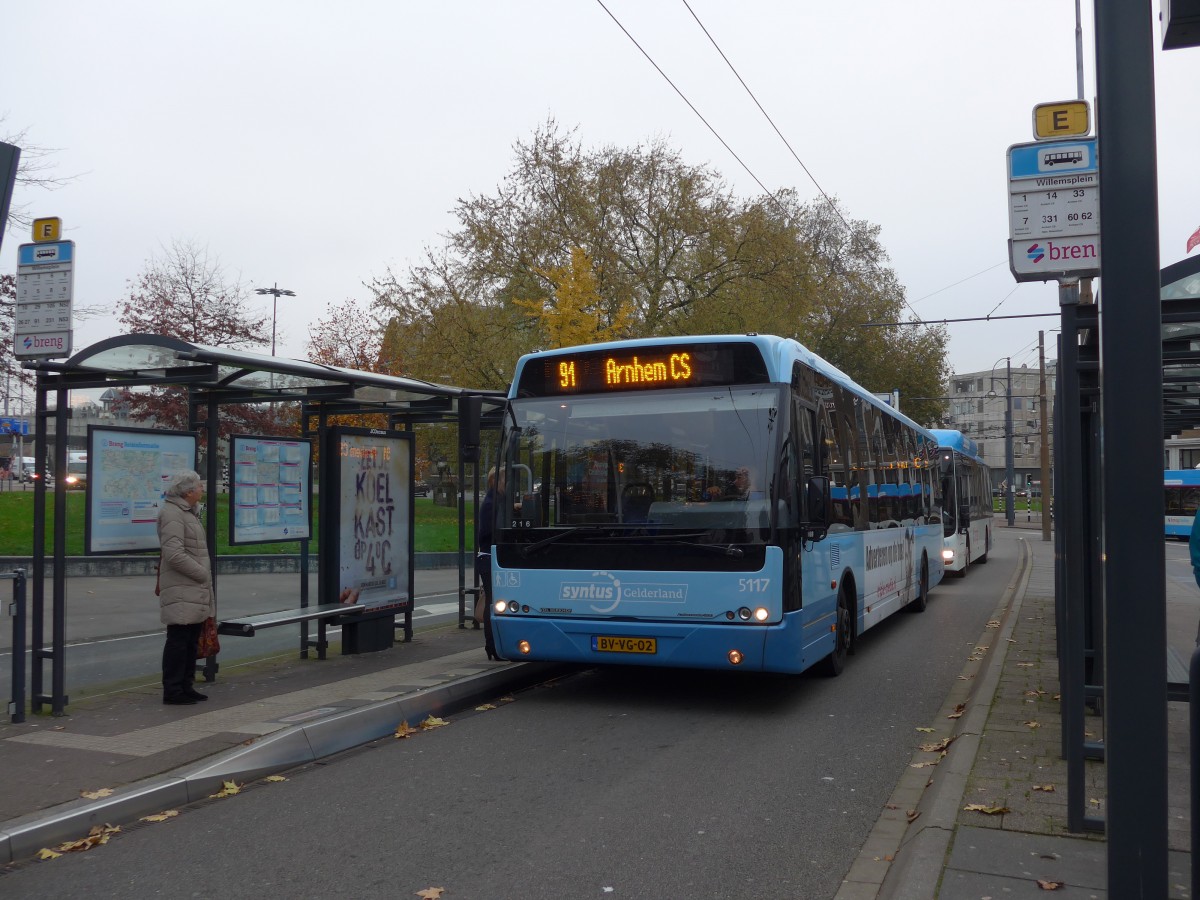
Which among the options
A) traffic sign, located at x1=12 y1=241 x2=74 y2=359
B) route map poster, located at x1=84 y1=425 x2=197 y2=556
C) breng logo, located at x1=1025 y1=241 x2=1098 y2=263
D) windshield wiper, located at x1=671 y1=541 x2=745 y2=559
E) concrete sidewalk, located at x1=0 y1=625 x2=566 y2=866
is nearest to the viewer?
breng logo, located at x1=1025 y1=241 x2=1098 y2=263

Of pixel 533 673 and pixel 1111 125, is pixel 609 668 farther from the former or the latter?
pixel 1111 125

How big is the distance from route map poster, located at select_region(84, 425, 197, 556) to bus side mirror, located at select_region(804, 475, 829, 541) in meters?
5.25

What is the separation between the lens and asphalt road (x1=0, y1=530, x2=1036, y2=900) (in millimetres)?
4883

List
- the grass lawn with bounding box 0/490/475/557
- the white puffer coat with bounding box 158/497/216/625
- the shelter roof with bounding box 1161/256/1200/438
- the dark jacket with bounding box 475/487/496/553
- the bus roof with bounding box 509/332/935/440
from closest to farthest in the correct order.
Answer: the shelter roof with bounding box 1161/256/1200/438 < the white puffer coat with bounding box 158/497/216/625 < the bus roof with bounding box 509/332/935/440 < the dark jacket with bounding box 475/487/496/553 < the grass lawn with bounding box 0/490/475/557

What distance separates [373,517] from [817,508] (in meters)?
5.03

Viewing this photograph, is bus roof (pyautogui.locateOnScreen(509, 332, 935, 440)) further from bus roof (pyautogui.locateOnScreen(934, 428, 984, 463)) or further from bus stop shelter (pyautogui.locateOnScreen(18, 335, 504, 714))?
bus roof (pyautogui.locateOnScreen(934, 428, 984, 463))

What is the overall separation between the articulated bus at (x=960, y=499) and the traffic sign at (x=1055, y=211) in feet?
49.8

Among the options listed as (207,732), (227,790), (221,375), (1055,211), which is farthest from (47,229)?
(1055,211)

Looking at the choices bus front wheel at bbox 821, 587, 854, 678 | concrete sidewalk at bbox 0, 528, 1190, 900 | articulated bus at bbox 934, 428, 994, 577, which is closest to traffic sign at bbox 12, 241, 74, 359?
concrete sidewalk at bbox 0, 528, 1190, 900

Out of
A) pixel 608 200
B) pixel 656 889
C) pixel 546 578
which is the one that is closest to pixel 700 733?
pixel 546 578

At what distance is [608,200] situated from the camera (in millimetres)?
29250

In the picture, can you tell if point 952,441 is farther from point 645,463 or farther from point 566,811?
point 566,811

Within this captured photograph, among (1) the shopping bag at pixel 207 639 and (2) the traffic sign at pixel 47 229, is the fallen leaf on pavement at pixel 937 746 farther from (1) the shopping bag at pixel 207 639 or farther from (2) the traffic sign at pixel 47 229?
(2) the traffic sign at pixel 47 229

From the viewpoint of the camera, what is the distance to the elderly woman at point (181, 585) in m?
8.28
